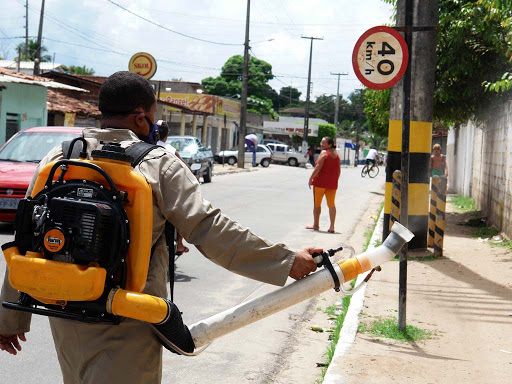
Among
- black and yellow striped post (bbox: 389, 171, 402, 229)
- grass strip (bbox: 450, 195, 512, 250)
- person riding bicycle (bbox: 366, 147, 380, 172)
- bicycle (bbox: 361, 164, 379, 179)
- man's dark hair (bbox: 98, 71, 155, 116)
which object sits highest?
person riding bicycle (bbox: 366, 147, 380, 172)

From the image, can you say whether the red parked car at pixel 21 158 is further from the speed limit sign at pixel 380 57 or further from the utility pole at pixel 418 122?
the speed limit sign at pixel 380 57

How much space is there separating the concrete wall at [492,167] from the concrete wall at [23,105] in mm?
15355

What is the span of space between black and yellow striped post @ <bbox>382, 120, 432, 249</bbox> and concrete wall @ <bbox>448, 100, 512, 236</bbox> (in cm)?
225

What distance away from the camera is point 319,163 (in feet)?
46.2

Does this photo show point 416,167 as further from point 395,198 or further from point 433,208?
point 395,198

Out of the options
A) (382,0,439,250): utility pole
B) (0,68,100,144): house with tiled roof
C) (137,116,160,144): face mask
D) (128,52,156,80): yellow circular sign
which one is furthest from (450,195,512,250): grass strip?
(0,68,100,144): house with tiled roof

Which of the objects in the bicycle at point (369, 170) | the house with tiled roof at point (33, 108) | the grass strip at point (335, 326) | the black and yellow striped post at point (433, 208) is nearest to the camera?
the grass strip at point (335, 326)

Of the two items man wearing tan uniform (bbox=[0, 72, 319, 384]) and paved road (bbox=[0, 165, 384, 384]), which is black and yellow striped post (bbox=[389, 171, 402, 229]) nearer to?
paved road (bbox=[0, 165, 384, 384])

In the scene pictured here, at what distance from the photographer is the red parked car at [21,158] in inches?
437

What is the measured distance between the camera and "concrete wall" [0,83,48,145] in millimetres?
25047

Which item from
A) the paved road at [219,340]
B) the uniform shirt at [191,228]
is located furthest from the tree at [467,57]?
the uniform shirt at [191,228]

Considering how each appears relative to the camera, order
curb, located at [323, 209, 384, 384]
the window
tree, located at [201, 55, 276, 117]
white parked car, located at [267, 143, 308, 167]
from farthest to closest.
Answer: tree, located at [201, 55, 276, 117]
white parked car, located at [267, 143, 308, 167]
the window
curb, located at [323, 209, 384, 384]

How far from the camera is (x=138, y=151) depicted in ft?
9.16

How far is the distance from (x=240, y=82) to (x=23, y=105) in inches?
2518
